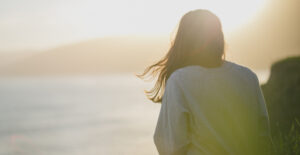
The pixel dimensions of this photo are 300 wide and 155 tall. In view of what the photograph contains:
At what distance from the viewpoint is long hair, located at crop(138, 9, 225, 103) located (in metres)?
2.86

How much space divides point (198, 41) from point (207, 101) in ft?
1.31

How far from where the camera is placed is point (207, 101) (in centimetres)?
280

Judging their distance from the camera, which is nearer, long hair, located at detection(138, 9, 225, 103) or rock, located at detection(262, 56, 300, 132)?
long hair, located at detection(138, 9, 225, 103)

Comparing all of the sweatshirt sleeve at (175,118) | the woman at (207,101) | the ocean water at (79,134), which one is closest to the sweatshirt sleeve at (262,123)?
the woman at (207,101)

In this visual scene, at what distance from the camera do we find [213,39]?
288cm

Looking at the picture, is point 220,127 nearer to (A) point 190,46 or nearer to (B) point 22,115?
(A) point 190,46

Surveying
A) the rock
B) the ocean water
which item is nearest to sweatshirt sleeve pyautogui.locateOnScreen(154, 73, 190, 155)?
the rock

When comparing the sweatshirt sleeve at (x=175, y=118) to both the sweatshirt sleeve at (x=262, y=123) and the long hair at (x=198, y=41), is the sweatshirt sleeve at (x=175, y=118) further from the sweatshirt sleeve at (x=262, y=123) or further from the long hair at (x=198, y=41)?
the sweatshirt sleeve at (x=262, y=123)

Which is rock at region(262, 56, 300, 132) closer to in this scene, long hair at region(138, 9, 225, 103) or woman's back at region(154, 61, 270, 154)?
A: woman's back at region(154, 61, 270, 154)

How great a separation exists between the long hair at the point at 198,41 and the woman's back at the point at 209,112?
0.08m

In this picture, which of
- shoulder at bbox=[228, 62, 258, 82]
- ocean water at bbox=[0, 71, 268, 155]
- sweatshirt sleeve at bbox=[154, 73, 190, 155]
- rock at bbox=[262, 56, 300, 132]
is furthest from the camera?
ocean water at bbox=[0, 71, 268, 155]

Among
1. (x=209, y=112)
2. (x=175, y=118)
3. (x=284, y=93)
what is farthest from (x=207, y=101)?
(x=284, y=93)

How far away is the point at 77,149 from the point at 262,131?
54.6 feet

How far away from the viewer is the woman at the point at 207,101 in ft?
9.11
